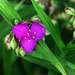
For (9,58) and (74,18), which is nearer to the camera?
(74,18)

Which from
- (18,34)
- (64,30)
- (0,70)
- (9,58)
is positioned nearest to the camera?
(18,34)

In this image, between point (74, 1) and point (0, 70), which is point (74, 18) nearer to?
point (74, 1)

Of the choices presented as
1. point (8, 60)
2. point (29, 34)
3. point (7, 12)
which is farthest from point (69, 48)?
point (8, 60)

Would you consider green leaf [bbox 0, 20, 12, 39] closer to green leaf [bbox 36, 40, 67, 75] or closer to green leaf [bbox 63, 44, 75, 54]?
green leaf [bbox 36, 40, 67, 75]

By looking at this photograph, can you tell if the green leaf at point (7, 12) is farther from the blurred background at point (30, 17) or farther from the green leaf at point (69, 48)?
the green leaf at point (69, 48)

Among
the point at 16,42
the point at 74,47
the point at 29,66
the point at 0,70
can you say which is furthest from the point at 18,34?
the point at 0,70

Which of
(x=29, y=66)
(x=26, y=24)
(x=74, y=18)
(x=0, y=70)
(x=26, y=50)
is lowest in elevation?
(x=29, y=66)

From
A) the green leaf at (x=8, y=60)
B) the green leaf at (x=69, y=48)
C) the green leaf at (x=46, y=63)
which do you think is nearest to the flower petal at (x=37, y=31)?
the green leaf at (x=46, y=63)
